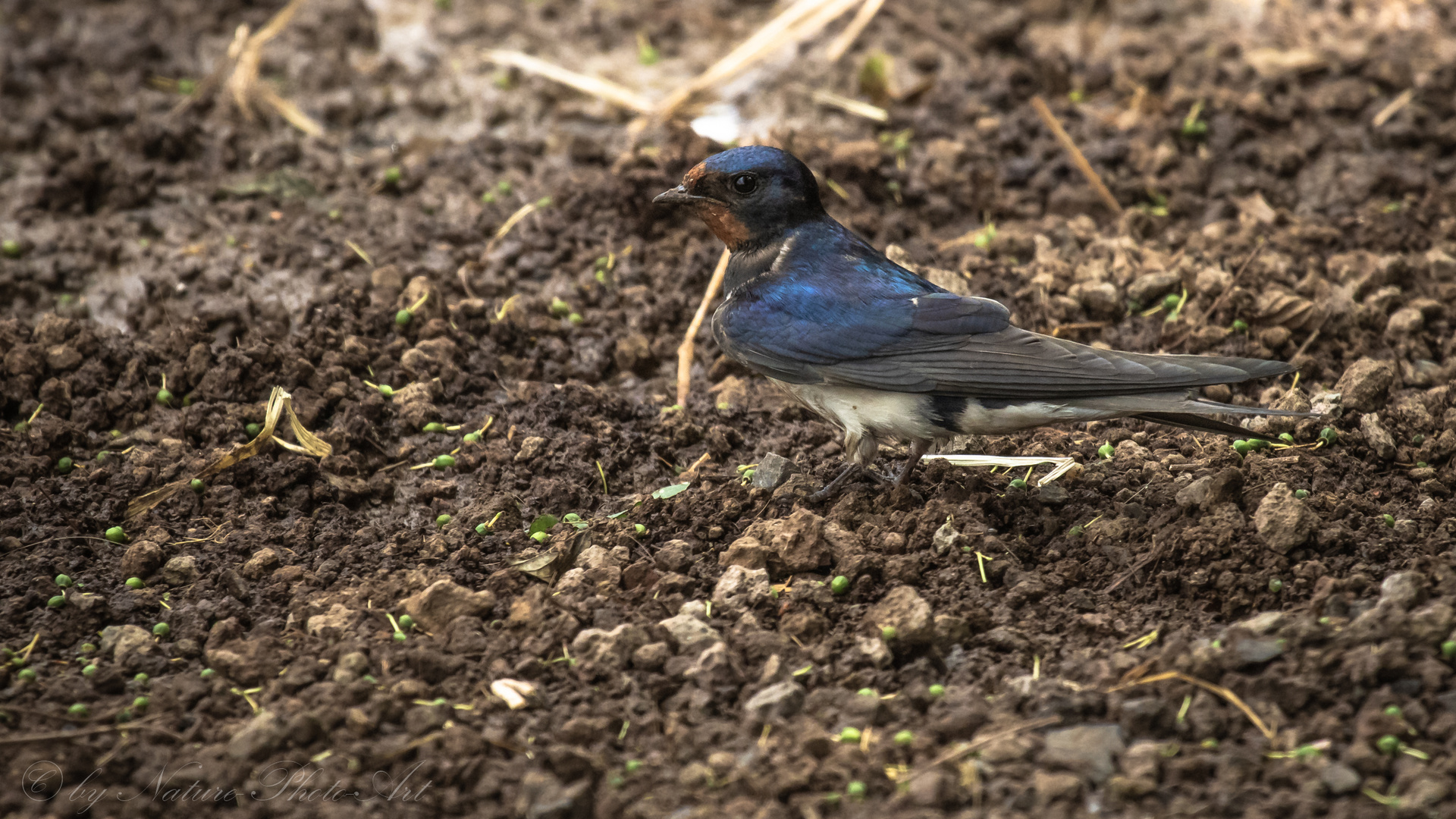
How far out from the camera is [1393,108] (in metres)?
6.82

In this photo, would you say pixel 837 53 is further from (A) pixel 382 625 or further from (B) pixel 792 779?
(B) pixel 792 779

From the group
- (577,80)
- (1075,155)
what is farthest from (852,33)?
(1075,155)

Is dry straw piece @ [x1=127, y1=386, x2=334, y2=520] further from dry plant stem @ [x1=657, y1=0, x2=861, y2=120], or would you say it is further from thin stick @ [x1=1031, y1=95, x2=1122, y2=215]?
thin stick @ [x1=1031, y1=95, x2=1122, y2=215]

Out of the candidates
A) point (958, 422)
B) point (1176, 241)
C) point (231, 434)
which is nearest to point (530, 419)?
point (231, 434)

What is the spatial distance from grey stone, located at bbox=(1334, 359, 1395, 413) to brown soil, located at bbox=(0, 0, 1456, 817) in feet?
0.06

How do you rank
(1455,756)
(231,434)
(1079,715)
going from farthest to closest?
1. (231,434)
2. (1079,715)
3. (1455,756)

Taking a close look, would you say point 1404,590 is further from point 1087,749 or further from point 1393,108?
point 1393,108

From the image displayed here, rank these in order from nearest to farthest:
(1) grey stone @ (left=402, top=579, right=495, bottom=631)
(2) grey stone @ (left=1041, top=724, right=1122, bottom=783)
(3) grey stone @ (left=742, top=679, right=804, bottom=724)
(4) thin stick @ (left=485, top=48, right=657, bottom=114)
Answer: (2) grey stone @ (left=1041, top=724, right=1122, bottom=783) < (3) grey stone @ (left=742, top=679, right=804, bottom=724) < (1) grey stone @ (left=402, top=579, right=495, bottom=631) < (4) thin stick @ (left=485, top=48, right=657, bottom=114)

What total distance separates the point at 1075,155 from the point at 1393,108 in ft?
6.17

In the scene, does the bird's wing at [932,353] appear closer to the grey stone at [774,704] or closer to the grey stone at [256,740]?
the grey stone at [774,704]

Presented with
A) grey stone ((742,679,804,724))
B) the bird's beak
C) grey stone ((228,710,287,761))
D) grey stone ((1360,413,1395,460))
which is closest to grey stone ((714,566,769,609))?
grey stone ((742,679,804,724))

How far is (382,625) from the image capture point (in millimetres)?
3855

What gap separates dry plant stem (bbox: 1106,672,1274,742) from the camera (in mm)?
3168

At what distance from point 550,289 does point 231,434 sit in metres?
1.66
